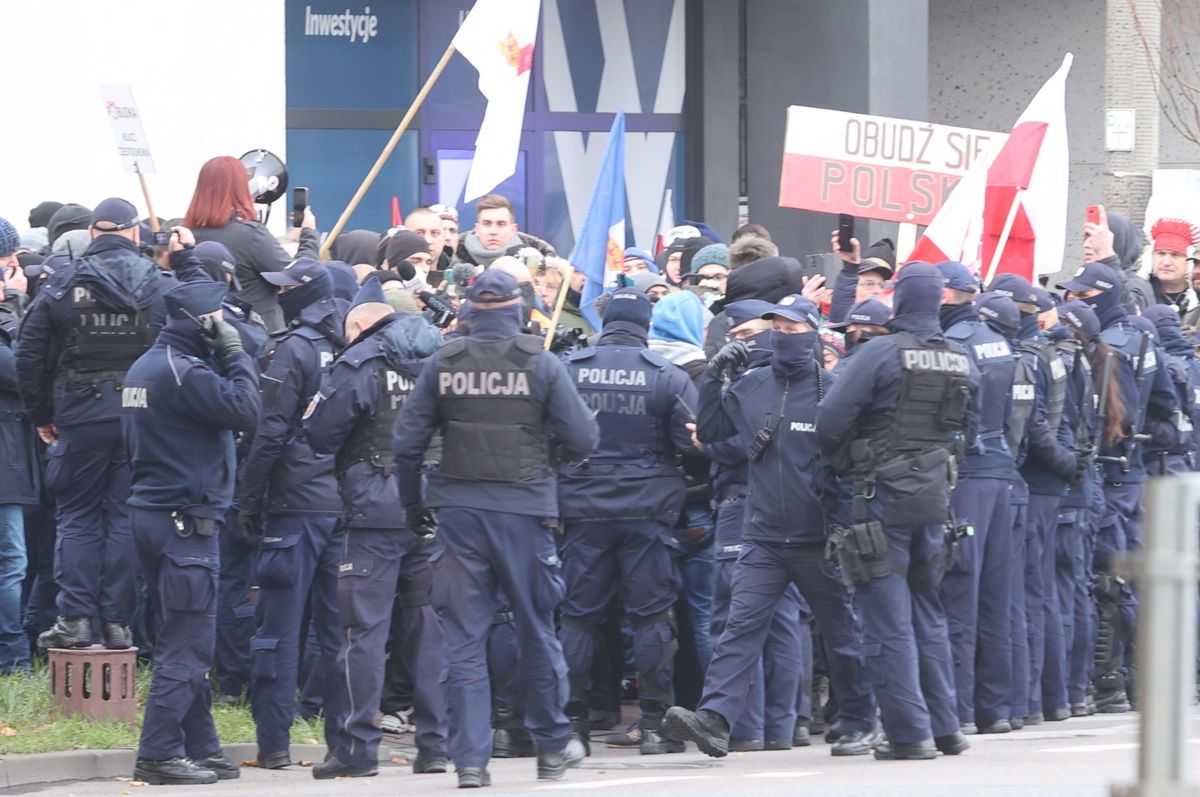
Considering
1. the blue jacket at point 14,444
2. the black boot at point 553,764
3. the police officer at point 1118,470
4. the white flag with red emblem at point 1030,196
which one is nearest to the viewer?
the black boot at point 553,764

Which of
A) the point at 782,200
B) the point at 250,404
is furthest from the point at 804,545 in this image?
the point at 782,200

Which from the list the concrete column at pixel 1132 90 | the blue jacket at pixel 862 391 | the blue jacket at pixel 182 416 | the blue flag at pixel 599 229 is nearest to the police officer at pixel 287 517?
the blue jacket at pixel 182 416

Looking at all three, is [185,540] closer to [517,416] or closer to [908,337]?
[517,416]

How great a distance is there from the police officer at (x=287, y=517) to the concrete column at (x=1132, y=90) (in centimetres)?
1578

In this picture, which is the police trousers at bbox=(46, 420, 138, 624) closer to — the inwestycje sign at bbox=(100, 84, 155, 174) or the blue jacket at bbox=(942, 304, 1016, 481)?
the inwestycje sign at bbox=(100, 84, 155, 174)

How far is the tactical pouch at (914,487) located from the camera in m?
9.62

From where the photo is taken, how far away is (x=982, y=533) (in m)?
11.0

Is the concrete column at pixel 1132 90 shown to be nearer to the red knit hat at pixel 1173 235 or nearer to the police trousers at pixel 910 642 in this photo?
the red knit hat at pixel 1173 235

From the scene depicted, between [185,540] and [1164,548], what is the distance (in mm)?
5589

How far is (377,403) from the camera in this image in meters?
9.45

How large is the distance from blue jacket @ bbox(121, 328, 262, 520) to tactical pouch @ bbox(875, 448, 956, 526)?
2.75 m

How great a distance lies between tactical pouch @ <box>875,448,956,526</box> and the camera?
379 inches

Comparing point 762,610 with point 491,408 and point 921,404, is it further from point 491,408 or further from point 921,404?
point 491,408

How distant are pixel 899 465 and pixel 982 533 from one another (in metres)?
1.52
